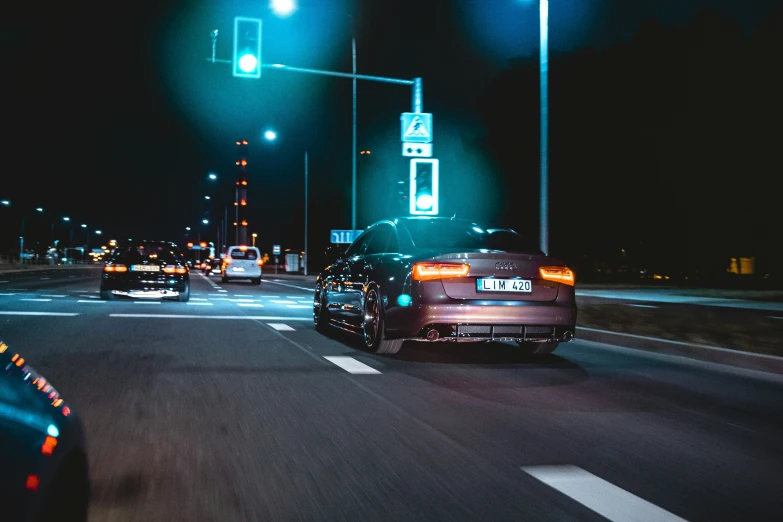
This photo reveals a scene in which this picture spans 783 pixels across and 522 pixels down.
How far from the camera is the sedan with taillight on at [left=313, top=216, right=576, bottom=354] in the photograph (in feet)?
28.1

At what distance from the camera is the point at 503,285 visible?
8.68 m

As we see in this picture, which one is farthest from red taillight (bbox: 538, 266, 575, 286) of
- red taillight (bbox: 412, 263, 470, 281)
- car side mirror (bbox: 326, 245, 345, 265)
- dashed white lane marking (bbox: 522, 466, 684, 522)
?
dashed white lane marking (bbox: 522, 466, 684, 522)

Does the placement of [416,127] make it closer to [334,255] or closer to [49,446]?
[334,255]

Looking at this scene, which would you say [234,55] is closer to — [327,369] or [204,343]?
[204,343]

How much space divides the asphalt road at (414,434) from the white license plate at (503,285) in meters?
0.84

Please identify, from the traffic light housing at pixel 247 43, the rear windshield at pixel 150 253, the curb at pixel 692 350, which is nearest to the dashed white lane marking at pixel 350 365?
the curb at pixel 692 350

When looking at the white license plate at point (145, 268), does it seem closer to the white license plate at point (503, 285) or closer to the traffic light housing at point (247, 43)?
the traffic light housing at point (247, 43)

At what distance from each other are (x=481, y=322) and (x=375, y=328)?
1530 mm

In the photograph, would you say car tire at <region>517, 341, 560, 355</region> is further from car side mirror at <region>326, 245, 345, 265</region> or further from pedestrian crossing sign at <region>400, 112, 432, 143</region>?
pedestrian crossing sign at <region>400, 112, 432, 143</region>

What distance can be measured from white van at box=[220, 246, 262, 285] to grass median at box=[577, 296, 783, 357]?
24.9 metres

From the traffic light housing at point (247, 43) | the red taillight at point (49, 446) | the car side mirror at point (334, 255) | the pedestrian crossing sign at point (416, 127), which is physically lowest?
the red taillight at point (49, 446)

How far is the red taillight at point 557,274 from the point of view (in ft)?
29.1

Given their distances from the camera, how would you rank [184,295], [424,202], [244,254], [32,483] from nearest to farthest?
[32,483] < [424,202] < [184,295] < [244,254]

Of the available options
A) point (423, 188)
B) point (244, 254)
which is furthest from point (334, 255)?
point (244, 254)
